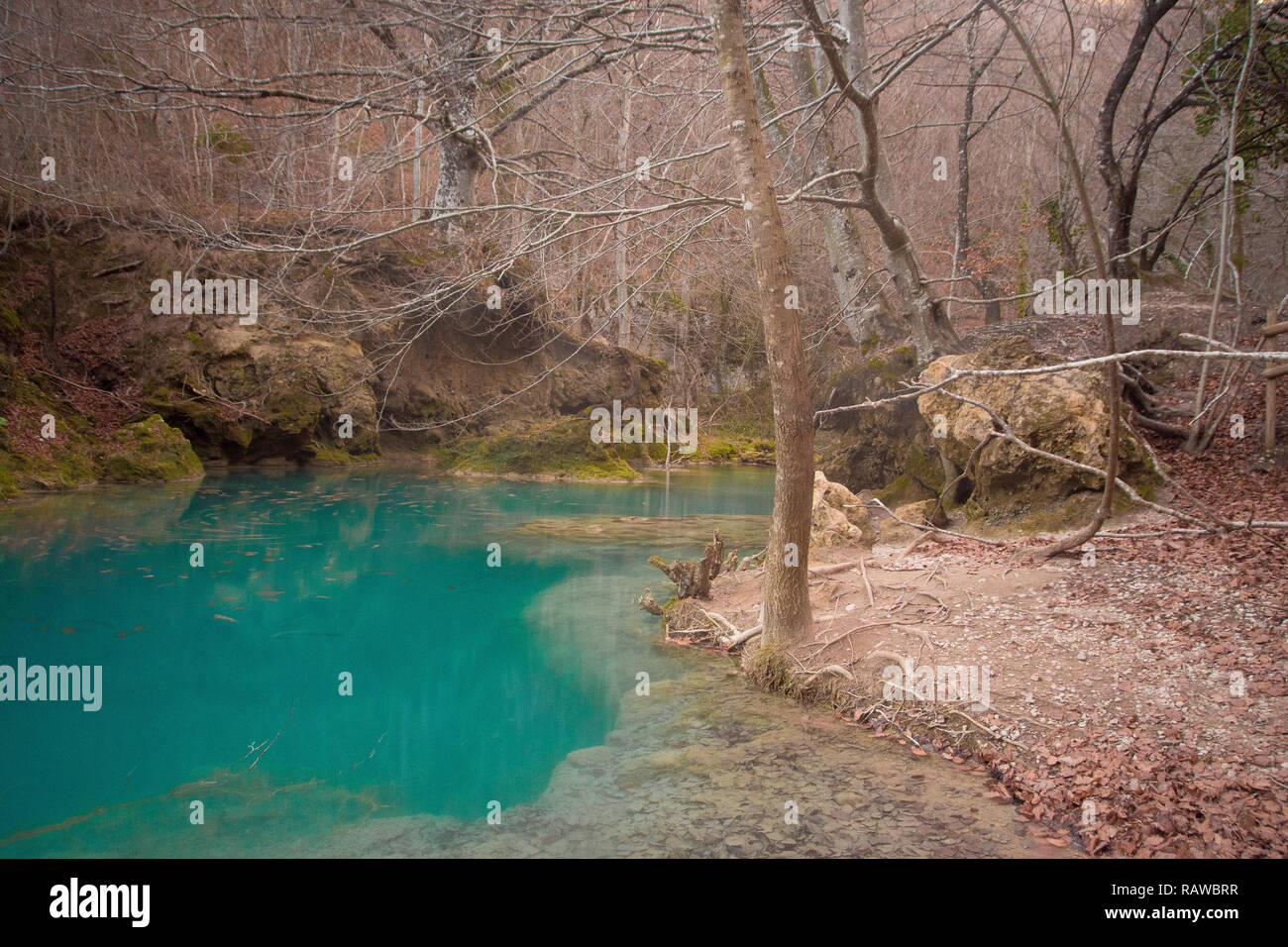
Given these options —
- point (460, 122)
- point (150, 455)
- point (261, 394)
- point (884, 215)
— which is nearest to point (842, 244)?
point (884, 215)

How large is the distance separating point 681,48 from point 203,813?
7.34m

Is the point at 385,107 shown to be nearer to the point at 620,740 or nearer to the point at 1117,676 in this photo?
the point at 620,740

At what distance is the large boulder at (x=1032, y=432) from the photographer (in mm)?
7629

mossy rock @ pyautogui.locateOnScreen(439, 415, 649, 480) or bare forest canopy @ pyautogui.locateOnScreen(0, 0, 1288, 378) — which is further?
mossy rock @ pyautogui.locateOnScreen(439, 415, 649, 480)

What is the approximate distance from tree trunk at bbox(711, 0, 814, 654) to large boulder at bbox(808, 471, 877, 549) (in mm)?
2106

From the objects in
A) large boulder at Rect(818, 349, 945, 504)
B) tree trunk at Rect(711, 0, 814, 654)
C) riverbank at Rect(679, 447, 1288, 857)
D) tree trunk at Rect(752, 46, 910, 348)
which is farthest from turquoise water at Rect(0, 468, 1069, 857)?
tree trunk at Rect(752, 46, 910, 348)

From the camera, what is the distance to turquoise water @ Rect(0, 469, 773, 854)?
4692 millimetres

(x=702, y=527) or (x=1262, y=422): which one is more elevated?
(x=1262, y=422)

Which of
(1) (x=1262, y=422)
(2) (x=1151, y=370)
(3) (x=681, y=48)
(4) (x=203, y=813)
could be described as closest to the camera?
(4) (x=203, y=813)

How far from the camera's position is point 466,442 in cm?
2122

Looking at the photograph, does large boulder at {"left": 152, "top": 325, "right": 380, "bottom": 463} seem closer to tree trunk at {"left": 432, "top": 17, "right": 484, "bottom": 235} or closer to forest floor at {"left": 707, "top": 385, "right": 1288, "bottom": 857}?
tree trunk at {"left": 432, "top": 17, "right": 484, "bottom": 235}

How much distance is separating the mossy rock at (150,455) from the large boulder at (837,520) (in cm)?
1287

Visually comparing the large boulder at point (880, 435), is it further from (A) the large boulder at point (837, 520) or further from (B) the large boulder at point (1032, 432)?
(B) the large boulder at point (1032, 432)
